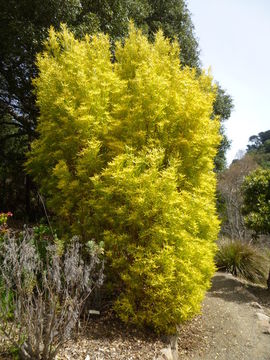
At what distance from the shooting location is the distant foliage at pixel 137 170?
12.5 feet

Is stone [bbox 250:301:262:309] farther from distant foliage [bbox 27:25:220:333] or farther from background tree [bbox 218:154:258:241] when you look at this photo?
background tree [bbox 218:154:258:241]

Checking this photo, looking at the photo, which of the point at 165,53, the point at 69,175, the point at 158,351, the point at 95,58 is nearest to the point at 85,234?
the point at 69,175

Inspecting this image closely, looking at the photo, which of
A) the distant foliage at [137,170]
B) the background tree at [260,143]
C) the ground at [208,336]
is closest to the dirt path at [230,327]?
the ground at [208,336]

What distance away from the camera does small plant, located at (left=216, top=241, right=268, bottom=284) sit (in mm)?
7742

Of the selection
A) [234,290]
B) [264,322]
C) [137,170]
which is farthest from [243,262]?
[137,170]

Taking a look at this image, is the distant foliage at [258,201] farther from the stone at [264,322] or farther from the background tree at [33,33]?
the background tree at [33,33]

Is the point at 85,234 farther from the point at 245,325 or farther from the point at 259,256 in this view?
the point at 259,256

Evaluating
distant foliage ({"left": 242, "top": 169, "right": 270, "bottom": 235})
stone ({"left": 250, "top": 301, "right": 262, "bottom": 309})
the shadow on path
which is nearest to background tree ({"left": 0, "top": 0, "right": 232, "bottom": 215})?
distant foliage ({"left": 242, "top": 169, "right": 270, "bottom": 235})

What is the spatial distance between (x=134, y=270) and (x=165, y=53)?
4.22m

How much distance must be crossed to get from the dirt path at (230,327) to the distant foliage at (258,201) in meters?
1.45

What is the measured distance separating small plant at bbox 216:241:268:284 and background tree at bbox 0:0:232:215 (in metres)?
5.55

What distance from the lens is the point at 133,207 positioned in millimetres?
3830

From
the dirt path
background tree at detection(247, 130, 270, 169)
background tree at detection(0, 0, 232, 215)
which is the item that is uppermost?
background tree at detection(247, 130, 270, 169)

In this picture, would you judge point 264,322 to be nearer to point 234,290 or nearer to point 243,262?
point 234,290
